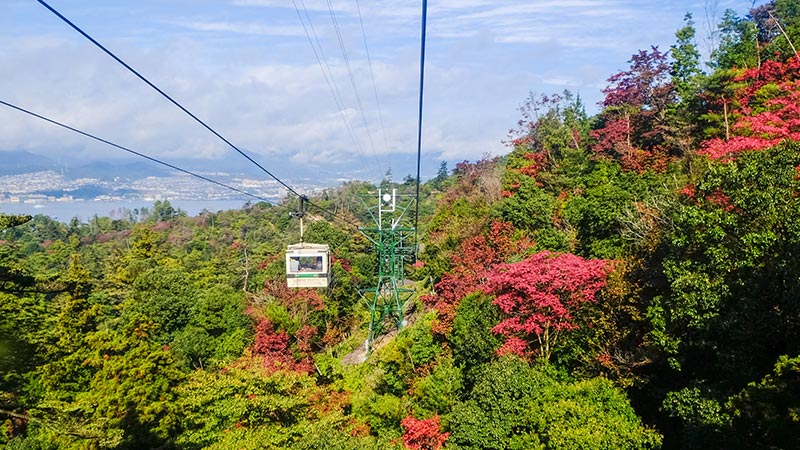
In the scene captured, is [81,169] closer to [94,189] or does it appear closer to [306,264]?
[94,189]

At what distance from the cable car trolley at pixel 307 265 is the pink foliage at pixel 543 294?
15.9 feet

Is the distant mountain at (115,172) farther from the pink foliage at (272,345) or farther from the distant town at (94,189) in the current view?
the pink foliage at (272,345)

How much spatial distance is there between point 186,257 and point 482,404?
34321 millimetres

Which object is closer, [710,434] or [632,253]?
[710,434]

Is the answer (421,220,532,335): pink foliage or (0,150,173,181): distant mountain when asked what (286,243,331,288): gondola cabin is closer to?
(421,220,532,335): pink foliage

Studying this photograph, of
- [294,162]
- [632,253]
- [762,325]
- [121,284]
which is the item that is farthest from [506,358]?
[294,162]

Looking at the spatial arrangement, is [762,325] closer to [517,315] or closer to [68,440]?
[517,315]

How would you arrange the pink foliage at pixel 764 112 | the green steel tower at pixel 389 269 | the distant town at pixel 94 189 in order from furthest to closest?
the distant town at pixel 94 189
the green steel tower at pixel 389 269
the pink foliage at pixel 764 112

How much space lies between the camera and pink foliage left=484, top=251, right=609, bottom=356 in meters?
12.3

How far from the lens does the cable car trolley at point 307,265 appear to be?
49.4ft

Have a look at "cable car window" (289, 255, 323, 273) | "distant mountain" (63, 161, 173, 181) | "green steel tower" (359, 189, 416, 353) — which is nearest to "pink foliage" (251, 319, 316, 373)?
"green steel tower" (359, 189, 416, 353)

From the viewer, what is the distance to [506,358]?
11.8 m

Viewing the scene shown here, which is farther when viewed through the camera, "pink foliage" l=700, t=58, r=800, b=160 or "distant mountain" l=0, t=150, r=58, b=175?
"distant mountain" l=0, t=150, r=58, b=175

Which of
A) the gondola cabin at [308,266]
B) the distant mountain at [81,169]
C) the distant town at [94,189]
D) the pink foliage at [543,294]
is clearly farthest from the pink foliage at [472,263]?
the distant mountain at [81,169]
